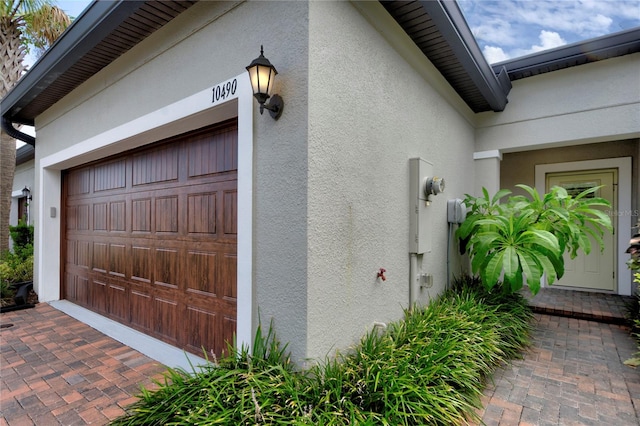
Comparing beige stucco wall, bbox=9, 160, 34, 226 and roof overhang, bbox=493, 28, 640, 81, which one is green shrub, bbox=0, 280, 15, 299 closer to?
beige stucco wall, bbox=9, 160, 34, 226

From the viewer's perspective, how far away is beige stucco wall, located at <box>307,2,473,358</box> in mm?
2605

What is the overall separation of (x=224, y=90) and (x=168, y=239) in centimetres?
218

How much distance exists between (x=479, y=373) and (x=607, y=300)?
471 centimetres

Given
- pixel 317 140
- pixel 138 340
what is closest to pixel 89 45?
pixel 317 140

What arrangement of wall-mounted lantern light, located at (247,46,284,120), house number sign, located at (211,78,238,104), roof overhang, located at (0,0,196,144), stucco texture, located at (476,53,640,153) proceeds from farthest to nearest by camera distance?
stucco texture, located at (476,53,640,153) → roof overhang, located at (0,0,196,144) → house number sign, located at (211,78,238,104) → wall-mounted lantern light, located at (247,46,284,120)

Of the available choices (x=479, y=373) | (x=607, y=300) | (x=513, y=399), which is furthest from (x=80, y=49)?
(x=607, y=300)

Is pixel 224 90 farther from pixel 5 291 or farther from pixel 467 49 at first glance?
pixel 5 291

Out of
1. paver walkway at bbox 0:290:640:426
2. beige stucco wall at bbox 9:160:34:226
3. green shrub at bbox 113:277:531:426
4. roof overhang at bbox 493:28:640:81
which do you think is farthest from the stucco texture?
beige stucco wall at bbox 9:160:34:226

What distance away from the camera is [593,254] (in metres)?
6.63

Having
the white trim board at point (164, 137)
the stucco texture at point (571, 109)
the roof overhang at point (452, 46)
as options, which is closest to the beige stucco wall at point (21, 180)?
the white trim board at point (164, 137)

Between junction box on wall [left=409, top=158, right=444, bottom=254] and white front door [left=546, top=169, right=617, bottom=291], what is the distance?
4.79m

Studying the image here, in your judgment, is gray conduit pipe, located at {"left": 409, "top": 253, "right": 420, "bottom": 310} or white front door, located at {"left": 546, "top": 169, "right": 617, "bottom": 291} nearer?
gray conduit pipe, located at {"left": 409, "top": 253, "right": 420, "bottom": 310}

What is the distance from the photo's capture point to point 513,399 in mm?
2910

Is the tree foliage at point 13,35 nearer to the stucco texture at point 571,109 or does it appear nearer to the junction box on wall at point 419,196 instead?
the junction box on wall at point 419,196
